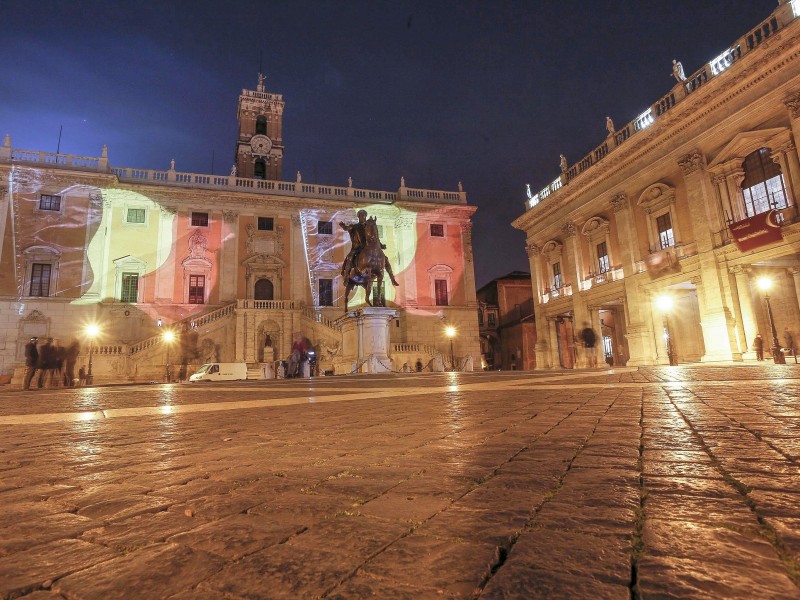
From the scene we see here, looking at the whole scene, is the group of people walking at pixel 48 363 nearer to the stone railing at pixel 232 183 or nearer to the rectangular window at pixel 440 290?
the stone railing at pixel 232 183

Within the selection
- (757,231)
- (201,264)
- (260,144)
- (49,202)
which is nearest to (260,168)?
(260,144)

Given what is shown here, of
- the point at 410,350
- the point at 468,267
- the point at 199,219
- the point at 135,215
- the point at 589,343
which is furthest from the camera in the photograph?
the point at 468,267

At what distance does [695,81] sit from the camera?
17.8 metres

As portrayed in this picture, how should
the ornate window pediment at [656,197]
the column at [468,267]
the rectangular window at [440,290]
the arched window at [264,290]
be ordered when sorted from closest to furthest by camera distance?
the ornate window pediment at [656,197], the arched window at [264,290], the rectangular window at [440,290], the column at [468,267]

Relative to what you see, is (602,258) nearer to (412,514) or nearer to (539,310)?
(539,310)

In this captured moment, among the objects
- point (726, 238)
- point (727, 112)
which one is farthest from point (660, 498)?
point (727, 112)

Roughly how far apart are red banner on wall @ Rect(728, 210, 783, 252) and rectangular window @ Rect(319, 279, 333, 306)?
74.0 ft

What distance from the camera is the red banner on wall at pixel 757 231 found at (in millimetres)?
14545

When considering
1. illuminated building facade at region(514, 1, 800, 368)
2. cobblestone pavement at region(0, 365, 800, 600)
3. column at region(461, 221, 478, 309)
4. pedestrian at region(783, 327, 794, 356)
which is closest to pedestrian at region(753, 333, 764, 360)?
illuminated building facade at region(514, 1, 800, 368)

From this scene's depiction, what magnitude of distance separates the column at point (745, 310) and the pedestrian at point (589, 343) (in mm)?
6893

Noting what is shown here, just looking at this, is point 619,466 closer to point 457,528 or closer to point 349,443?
point 457,528

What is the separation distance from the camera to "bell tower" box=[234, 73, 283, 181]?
129 feet

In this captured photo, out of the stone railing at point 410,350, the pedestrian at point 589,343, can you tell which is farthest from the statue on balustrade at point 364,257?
the pedestrian at point 589,343

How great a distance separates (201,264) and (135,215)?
502 centimetres
